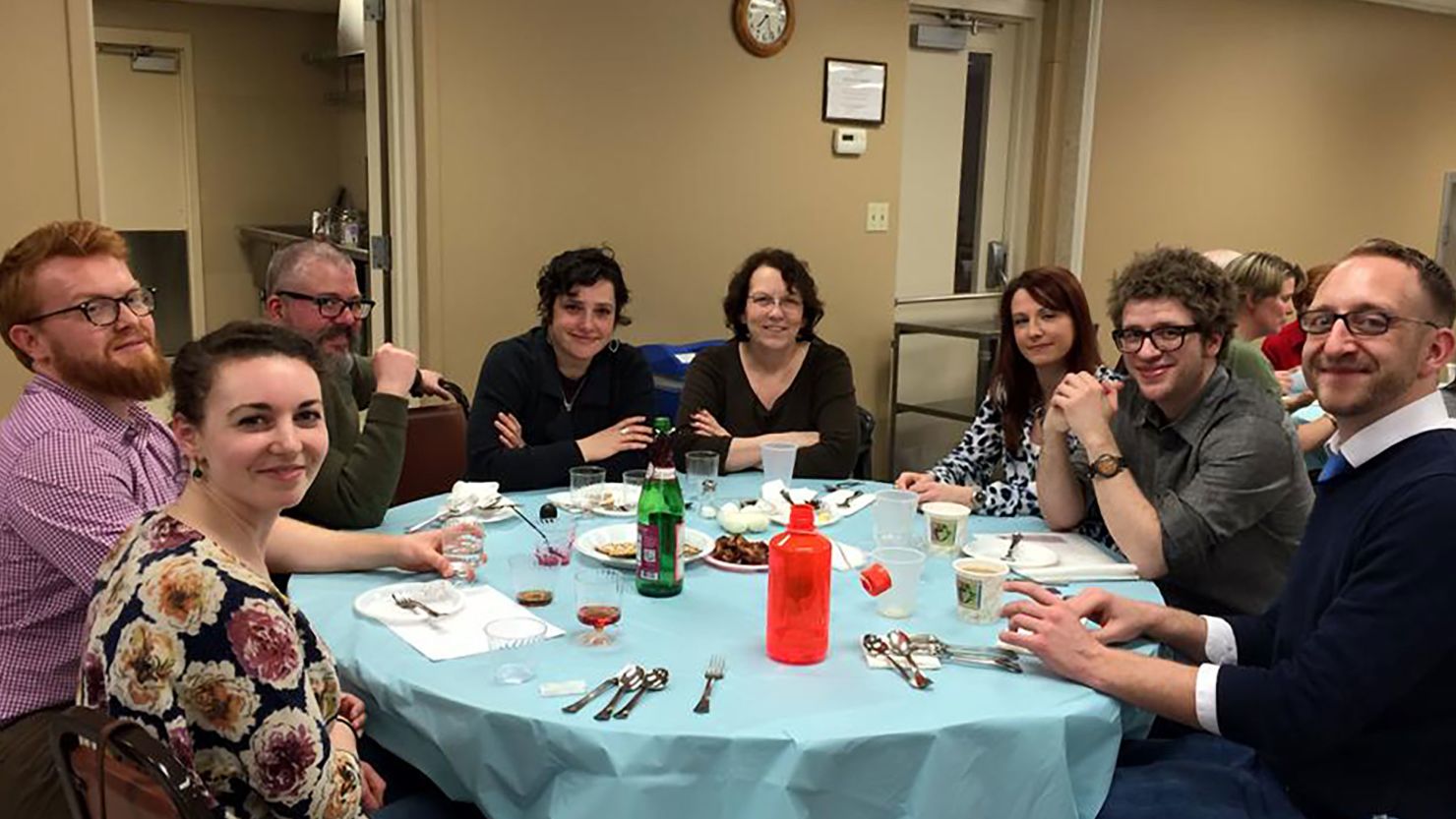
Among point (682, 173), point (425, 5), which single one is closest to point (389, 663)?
point (425, 5)

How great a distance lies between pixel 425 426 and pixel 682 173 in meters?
1.94

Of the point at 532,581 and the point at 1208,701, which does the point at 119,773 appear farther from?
the point at 1208,701

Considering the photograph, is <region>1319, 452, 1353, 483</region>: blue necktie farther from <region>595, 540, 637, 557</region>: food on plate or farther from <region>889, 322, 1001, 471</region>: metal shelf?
<region>889, 322, 1001, 471</region>: metal shelf

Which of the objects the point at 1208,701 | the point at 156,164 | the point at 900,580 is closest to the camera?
the point at 1208,701

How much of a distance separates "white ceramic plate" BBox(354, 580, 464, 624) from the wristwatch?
46.6 inches

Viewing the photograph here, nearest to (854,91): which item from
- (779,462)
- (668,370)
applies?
(668,370)

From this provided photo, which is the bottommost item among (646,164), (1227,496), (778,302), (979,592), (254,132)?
(979,592)

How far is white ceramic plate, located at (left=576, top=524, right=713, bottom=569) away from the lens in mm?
2045

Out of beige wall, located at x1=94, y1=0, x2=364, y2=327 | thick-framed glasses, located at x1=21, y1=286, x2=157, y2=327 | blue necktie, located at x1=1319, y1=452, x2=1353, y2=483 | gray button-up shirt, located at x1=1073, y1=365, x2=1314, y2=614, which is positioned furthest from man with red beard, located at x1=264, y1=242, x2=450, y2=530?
beige wall, located at x1=94, y1=0, x2=364, y2=327

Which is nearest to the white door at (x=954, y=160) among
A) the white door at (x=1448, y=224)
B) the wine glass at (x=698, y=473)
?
the wine glass at (x=698, y=473)

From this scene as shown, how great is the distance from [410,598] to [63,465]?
Result: 0.54m

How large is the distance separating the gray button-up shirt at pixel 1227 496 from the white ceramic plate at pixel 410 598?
4.13 ft

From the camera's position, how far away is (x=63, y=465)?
1.66m

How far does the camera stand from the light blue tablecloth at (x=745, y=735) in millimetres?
1414
